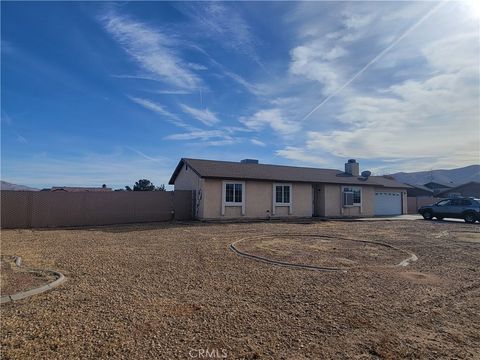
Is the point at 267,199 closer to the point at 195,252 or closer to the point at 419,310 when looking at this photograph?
the point at 195,252

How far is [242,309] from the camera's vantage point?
4691 mm

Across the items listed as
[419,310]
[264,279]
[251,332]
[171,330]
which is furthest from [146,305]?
[419,310]

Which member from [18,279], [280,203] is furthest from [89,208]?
[18,279]

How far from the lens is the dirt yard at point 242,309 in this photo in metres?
3.55

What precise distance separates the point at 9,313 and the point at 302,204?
1989 centimetres

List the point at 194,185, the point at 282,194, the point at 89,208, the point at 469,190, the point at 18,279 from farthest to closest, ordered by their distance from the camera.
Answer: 1. the point at 469,190
2. the point at 282,194
3. the point at 194,185
4. the point at 89,208
5. the point at 18,279

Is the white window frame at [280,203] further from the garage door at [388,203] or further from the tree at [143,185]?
the tree at [143,185]

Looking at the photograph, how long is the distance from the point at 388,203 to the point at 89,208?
24.5m

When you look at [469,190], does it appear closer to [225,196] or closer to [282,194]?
[282,194]

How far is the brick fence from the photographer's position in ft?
51.6

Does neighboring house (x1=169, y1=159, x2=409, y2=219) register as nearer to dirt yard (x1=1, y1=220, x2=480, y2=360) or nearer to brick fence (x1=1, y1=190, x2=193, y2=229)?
brick fence (x1=1, y1=190, x2=193, y2=229)

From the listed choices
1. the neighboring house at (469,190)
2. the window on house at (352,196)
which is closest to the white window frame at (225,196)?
the window on house at (352,196)

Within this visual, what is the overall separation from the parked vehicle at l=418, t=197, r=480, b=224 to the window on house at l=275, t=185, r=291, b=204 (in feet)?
35.3

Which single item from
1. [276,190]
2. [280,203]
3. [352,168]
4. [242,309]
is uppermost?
[352,168]
